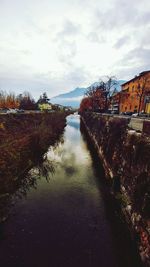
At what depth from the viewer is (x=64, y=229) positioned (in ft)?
26.2

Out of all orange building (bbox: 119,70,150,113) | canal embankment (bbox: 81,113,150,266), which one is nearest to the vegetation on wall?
canal embankment (bbox: 81,113,150,266)

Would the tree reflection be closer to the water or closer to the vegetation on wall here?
the water

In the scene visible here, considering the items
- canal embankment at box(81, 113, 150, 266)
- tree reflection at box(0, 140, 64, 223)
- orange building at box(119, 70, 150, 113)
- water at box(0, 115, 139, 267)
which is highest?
orange building at box(119, 70, 150, 113)

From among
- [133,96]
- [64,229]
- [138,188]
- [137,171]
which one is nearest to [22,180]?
[64,229]

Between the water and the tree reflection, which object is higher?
the tree reflection

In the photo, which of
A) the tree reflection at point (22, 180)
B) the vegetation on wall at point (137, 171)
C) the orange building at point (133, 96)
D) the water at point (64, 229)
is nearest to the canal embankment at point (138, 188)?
the vegetation on wall at point (137, 171)

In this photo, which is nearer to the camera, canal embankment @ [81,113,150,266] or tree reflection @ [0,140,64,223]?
canal embankment @ [81,113,150,266]

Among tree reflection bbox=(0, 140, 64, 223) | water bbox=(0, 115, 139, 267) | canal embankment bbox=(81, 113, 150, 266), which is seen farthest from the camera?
tree reflection bbox=(0, 140, 64, 223)

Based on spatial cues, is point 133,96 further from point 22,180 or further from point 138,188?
point 138,188

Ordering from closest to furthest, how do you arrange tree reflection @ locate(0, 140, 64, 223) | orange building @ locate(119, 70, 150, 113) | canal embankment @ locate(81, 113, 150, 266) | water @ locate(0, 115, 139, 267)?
canal embankment @ locate(81, 113, 150, 266) < water @ locate(0, 115, 139, 267) < tree reflection @ locate(0, 140, 64, 223) < orange building @ locate(119, 70, 150, 113)

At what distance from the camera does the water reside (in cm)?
651

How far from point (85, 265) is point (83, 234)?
1494 millimetres

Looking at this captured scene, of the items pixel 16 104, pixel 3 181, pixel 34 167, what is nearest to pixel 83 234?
pixel 3 181

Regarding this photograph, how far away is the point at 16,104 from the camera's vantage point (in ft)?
222
